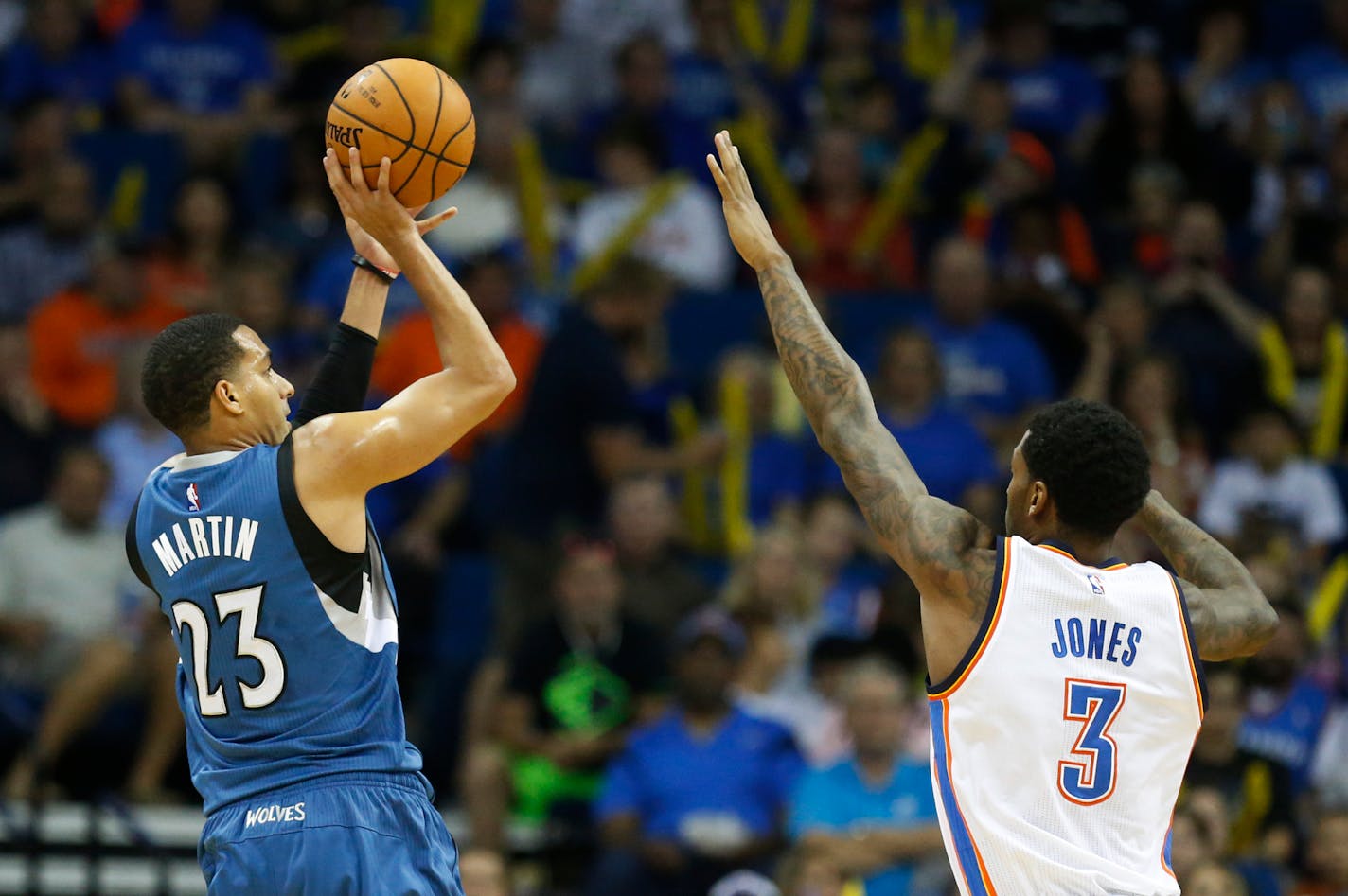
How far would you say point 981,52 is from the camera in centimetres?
1520

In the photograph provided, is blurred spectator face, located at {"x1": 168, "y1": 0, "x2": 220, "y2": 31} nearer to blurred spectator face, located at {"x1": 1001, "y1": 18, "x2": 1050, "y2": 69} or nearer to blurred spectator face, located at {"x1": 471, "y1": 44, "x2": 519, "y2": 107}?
blurred spectator face, located at {"x1": 471, "y1": 44, "x2": 519, "y2": 107}

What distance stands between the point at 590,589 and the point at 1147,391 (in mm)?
3867

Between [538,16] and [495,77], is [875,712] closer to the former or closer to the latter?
[495,77]

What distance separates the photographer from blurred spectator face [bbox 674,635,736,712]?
9891 mm

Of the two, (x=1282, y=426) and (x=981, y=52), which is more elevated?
(x=981, y=52)

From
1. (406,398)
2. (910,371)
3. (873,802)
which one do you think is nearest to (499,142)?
(910,371)

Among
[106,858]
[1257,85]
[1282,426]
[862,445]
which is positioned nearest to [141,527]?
[862,445]

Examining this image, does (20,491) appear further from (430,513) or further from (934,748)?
(934,748)

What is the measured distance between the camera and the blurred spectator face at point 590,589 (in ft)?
33.8

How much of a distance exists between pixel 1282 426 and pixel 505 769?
18.4 ft

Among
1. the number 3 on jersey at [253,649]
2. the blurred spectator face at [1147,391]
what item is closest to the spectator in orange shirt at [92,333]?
the blurred spectator face at [1147,391]

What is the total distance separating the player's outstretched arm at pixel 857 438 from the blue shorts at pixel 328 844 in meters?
1.47

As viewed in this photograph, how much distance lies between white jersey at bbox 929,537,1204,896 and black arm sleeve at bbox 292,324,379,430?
1807 mm

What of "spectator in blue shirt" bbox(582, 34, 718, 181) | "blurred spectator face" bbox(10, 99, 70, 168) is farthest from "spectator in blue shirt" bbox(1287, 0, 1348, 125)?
"blurred spectator face" bbox(10, 99, 70, 168)
